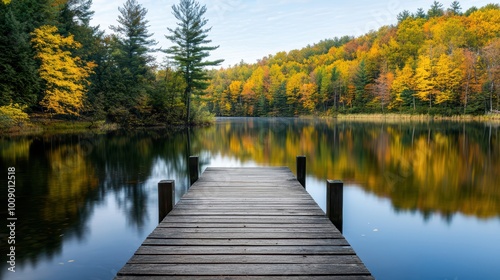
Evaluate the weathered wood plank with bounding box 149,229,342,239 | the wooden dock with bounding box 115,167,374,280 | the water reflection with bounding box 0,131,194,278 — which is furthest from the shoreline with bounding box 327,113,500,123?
the weathered wood plank with bounding box 149,229,342,239

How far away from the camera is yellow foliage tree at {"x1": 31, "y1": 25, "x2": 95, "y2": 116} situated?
1149 inches

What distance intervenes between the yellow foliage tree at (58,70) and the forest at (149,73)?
82 mm

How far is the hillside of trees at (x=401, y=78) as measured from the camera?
49094 mm

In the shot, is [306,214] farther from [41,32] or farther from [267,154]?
[41,32]

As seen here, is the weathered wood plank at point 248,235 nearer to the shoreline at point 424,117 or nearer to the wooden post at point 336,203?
the wooden post at point 336,203

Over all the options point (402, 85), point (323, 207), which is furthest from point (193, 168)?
point (402, 85)

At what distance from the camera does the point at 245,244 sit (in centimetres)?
380

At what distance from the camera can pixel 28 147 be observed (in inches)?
713

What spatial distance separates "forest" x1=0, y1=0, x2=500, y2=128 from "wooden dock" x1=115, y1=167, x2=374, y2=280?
11.9 meters

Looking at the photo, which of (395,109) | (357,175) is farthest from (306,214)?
(395,109)

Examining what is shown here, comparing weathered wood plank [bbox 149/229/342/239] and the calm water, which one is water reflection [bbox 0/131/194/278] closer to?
the calm water

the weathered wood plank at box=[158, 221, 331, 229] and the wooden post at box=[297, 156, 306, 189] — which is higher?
the wooden post at box=[297, 156, 306, 189]

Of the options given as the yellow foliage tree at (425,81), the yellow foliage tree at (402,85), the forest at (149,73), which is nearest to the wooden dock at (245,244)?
the forest at (149,73)

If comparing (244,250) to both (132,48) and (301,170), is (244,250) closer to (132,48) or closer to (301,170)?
(301,170)
